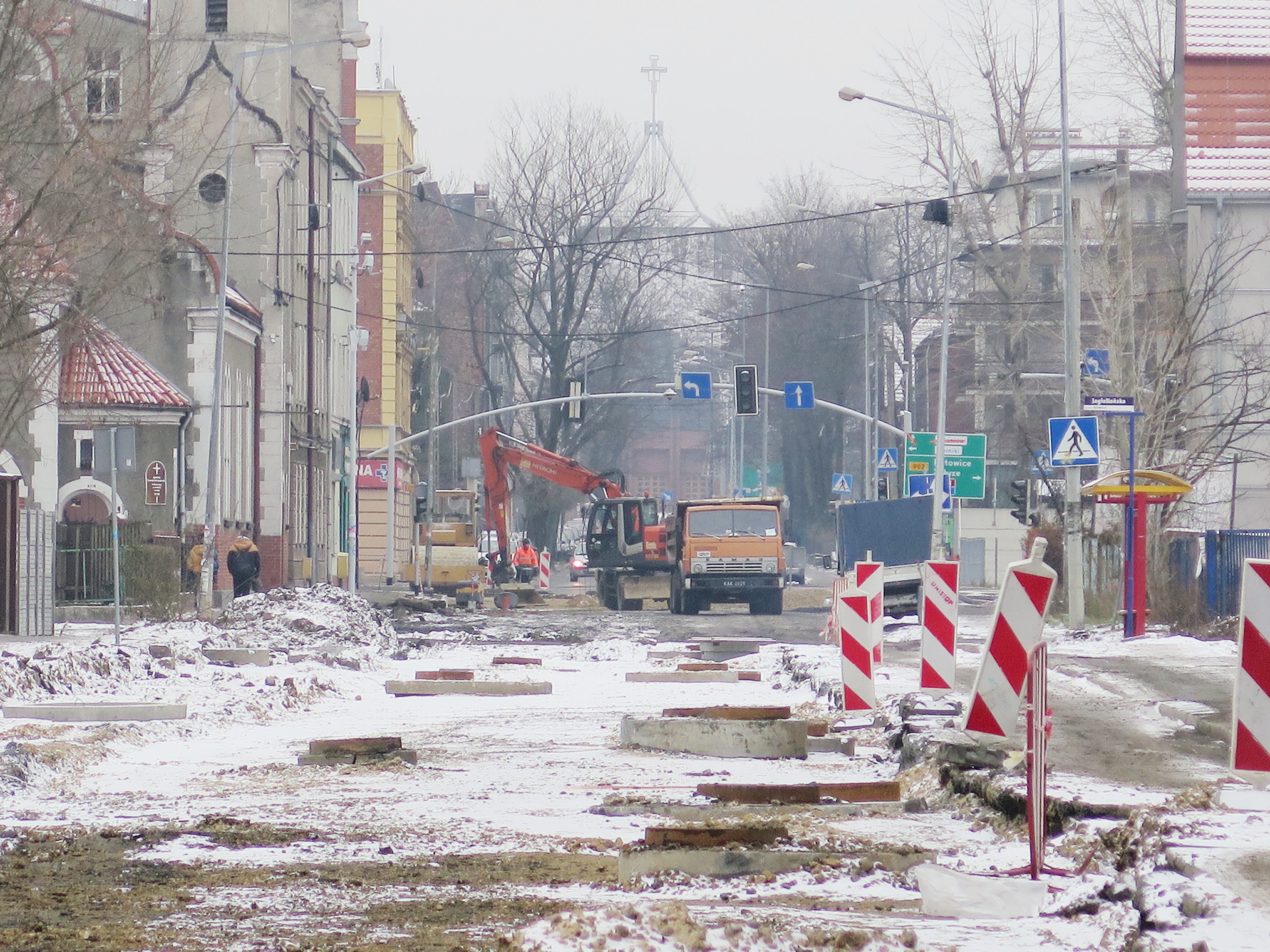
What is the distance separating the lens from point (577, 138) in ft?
223

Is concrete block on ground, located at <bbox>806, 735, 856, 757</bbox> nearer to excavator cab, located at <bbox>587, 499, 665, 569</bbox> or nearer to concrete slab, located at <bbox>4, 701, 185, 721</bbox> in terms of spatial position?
concrete slab, located at <bbox>4, 701, 185, 721</bbox>

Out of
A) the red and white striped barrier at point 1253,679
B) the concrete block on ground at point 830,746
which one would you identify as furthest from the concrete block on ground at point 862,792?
the concrete block on ground at point 830,746

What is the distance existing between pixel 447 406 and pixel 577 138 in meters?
23.3

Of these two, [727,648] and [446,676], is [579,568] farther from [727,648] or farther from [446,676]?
[446,676]

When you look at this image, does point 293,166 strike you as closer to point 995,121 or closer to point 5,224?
point 995,121

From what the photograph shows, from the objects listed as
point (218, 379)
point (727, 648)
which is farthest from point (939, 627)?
point (218, 379)

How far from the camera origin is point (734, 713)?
47.3 feet

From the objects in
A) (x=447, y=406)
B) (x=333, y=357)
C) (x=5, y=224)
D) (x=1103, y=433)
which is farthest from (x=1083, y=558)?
(x=447, y=406)

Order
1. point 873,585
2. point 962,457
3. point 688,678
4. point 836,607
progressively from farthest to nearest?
point 962,457 < point 688,678 < point 836,607 < point 873,585

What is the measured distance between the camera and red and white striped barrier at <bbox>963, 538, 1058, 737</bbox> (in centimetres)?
874

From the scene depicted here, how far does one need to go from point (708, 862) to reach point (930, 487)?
39.3 metres

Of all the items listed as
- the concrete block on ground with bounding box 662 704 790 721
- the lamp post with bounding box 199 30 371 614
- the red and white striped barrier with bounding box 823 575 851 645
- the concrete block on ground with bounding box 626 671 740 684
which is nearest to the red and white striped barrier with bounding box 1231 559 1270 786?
the concrete block on ground with bounding box 662 704 790 721

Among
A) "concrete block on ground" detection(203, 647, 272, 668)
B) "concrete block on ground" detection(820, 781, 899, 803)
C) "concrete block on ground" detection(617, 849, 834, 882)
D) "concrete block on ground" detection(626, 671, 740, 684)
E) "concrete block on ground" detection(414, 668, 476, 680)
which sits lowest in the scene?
"concrete block on ground" detection(626, 671, 740, 684)

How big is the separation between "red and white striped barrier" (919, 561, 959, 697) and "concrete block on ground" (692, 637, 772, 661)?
9.66 meters
